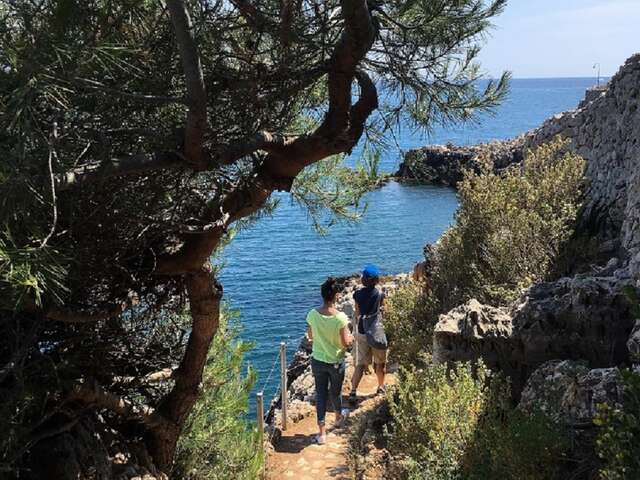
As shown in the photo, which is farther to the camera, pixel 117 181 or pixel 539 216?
pixel 539 216

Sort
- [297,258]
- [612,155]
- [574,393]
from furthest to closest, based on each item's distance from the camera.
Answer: [297,258], [612,155], [574,393]

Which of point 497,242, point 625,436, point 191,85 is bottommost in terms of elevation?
point 497,242

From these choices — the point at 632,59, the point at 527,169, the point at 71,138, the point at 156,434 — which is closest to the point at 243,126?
the point at 71,138

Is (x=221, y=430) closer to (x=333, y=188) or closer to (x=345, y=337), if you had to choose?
(x=345, y=337)

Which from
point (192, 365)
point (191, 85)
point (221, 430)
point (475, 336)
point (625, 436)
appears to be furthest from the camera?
point (221, 430)

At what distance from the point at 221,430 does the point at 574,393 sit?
3.41m

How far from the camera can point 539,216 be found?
870 centimetres

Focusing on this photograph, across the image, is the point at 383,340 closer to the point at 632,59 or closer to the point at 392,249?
the point at 632,59

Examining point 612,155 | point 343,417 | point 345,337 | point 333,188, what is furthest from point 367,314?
point 612,155

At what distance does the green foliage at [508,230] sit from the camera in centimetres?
842

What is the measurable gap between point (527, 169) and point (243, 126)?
6895 millimetres

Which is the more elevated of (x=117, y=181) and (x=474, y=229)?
(x=117, y=181)

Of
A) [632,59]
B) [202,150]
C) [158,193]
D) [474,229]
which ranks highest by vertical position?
[632,59]

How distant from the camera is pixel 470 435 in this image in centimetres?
489
